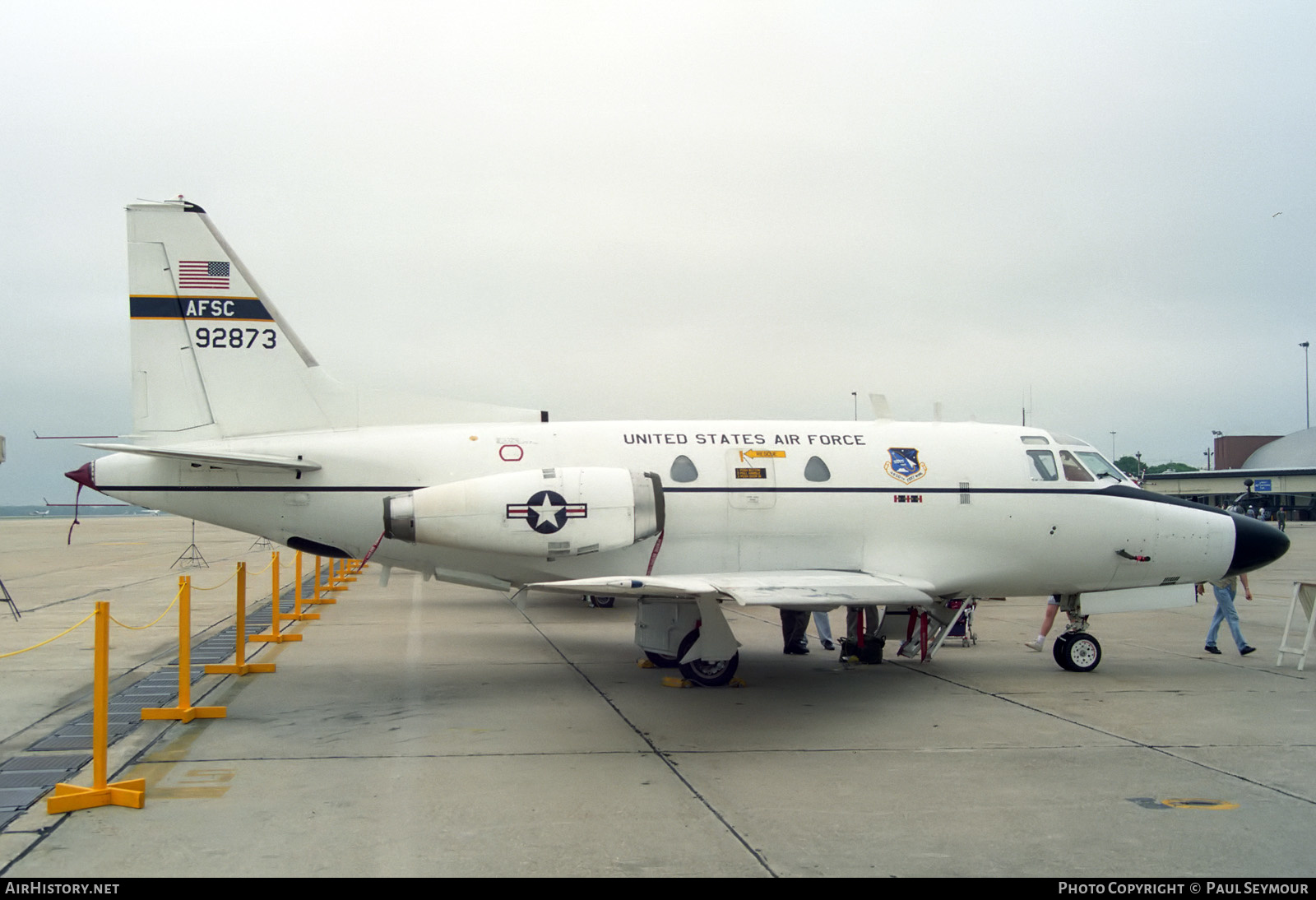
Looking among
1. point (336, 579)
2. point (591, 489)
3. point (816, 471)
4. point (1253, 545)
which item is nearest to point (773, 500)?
point (816, 471)

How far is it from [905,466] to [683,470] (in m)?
2.81

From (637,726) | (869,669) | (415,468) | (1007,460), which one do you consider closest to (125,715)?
(415,468)

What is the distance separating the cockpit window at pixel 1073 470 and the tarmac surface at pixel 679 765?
2.55 metres

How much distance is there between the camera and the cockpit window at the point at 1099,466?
42.3 ft

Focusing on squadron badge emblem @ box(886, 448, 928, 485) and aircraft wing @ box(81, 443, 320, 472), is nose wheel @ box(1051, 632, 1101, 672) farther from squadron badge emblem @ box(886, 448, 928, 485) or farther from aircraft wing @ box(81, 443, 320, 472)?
aircraft wing @ box(81, 443, 320, 472)

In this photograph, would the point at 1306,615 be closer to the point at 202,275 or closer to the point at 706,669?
the point at 706,669

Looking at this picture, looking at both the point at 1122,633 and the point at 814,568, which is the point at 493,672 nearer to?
the point at 814,568

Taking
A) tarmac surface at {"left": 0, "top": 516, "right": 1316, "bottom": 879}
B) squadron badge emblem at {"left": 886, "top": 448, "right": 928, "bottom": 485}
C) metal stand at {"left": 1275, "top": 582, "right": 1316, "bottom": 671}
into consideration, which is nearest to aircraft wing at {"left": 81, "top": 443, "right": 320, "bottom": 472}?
tarmac surface at {"left": 0, "top": 516, "right": 1316, "bottom": 879}

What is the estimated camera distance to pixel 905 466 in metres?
12.1

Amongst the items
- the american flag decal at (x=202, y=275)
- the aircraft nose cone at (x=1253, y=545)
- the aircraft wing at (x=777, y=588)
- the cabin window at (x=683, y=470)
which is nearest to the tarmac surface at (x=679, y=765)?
the aircraft wing at (x=777, y=588)

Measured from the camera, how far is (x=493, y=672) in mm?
12422

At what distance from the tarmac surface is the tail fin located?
313 cm

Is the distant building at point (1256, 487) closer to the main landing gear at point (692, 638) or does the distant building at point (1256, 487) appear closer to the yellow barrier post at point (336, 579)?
the yellow barrier post at point (336, 579)
